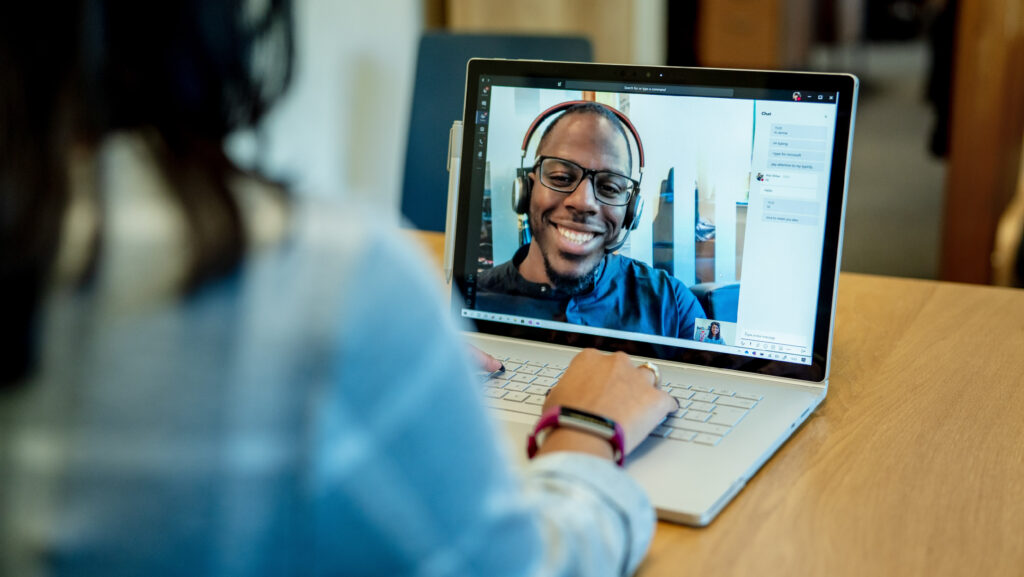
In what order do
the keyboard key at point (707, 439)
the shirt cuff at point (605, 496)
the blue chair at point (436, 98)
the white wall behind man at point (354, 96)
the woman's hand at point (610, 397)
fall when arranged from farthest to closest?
the white wall behind man at point (354, 96) < the blue chair at point (436, 98) < the keyboard key at point (707, 439) < the woman's hand at point (610, 397) < the shirt cuff at point (605, 496)

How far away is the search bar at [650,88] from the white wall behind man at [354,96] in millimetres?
1529

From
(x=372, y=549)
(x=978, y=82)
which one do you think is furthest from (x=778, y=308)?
(x=978, y=82)

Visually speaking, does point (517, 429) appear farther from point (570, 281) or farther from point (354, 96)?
point (354, 96)

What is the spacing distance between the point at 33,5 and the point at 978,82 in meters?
2.56

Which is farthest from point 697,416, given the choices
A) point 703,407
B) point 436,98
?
point 436,98

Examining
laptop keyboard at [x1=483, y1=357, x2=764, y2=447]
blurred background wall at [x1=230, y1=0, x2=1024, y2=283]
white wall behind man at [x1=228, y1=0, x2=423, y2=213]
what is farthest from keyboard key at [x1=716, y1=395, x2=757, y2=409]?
white wall behind man at [x1=228, y1=0, x2=423, y2=213]

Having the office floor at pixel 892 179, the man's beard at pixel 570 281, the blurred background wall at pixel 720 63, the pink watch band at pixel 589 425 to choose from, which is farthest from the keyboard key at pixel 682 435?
the office floor at pixel 892 179

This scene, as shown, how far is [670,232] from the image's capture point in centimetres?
95

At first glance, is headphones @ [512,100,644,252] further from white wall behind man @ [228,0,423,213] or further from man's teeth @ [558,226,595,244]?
white wall behind man @ [228,0,423,213]

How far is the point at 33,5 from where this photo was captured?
0.39 metres

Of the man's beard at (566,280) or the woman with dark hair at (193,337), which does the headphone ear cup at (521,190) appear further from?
the woman with dark hair at (193,337)

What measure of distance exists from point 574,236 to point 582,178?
61 millimetres

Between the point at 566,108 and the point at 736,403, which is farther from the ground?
the point at 566,108

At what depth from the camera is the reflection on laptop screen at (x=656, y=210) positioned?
919 millimetres
